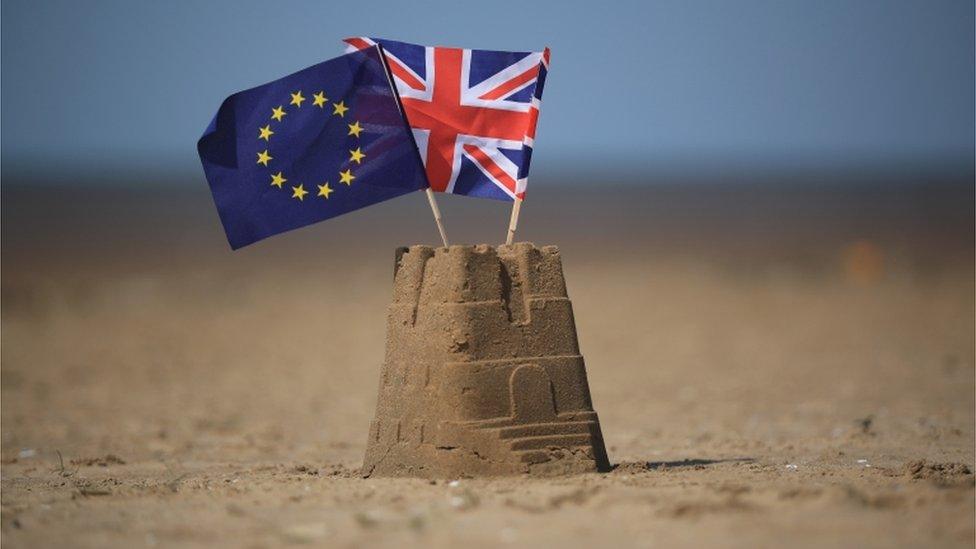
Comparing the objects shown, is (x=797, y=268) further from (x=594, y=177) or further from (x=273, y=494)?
(x=594, y=177)

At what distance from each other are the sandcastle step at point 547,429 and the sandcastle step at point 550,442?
0.03 meters

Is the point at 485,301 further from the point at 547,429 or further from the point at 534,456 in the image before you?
the point at 534,456

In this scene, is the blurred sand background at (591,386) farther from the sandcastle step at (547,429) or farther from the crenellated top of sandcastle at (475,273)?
the crenellated top of sandcastle at (475,273)

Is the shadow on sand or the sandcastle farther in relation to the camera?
the shadow on sand

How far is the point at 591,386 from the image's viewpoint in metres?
22.2

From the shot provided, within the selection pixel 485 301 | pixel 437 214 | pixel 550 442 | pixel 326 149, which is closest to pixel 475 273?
pixel 485 301

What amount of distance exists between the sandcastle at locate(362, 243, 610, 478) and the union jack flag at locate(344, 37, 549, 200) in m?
0.75

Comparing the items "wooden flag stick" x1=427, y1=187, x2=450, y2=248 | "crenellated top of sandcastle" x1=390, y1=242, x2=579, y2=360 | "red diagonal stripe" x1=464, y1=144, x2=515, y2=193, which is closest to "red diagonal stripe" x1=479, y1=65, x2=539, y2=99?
"red diagonal stripe" x1=464, y1=144, x2=515, y2=193

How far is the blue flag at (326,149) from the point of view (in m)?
10.7

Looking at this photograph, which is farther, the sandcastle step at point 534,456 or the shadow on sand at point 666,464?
Result: the shadow on sand at point 666,464

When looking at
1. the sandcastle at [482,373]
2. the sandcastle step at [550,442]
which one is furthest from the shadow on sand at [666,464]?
the sandcastle step at [550,442]

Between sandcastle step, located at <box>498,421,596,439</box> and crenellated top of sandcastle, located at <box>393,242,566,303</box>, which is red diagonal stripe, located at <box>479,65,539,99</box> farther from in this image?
sandcastle step, located at <box>498,421,596,439</box>

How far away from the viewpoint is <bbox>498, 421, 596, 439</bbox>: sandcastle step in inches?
387

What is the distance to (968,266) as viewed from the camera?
154ft
